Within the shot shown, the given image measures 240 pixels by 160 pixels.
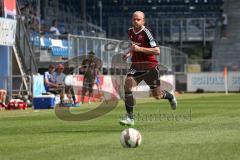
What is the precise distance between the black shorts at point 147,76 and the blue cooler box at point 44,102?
36.9 feet

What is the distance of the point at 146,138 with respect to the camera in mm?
10930

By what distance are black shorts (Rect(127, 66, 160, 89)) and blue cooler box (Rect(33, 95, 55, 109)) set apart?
1125cm

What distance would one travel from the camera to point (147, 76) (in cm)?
1412

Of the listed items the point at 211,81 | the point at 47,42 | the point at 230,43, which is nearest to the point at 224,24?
the point at 230,43

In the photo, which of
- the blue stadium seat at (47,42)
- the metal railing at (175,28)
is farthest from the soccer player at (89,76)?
the metal railing at (175,28)

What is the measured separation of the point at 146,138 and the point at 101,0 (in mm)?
45690

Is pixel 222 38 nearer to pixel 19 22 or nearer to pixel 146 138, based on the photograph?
pixel 19 22

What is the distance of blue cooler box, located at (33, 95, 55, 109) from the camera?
83.2 feet

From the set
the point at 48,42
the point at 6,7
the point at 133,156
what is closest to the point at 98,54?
the point at 48,42

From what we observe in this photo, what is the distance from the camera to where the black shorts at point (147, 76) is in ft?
44.9

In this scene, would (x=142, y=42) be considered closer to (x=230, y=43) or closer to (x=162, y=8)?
(x=230, y=43)

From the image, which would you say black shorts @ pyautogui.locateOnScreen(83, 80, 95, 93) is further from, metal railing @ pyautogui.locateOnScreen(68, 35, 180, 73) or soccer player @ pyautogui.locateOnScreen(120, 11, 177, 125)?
soccer player @ pyautogui.locateOnScreen(120, 11, 177, 125)

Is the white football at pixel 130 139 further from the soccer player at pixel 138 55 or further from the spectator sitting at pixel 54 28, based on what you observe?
the spectator sitting at pixel 54 28

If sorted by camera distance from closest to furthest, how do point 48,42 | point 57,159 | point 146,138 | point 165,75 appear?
1. point 57,159
2. point 146,138
3. point 48,42
4. point 165,75
